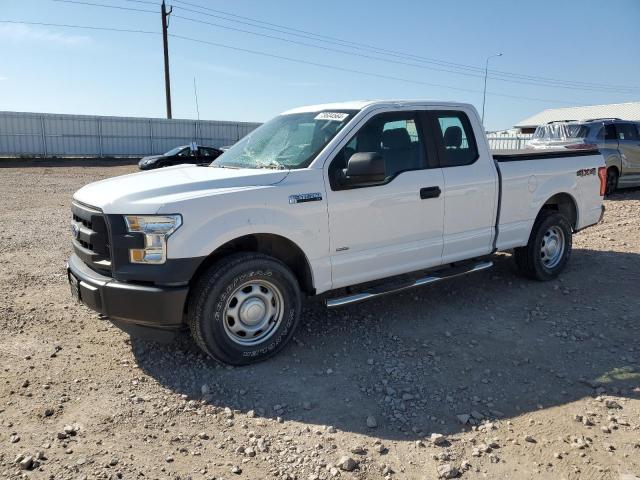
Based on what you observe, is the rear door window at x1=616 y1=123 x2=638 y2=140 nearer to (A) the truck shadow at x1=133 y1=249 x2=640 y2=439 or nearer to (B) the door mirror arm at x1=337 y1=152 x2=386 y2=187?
(A) the truck shadow at x1=133 y1=249 x2=640 y2=439

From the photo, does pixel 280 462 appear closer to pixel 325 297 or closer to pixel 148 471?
pixel 148 471

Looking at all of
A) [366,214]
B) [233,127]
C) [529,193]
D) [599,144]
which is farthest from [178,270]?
[233,127]

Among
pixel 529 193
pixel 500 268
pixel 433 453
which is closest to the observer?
pixel 433 453

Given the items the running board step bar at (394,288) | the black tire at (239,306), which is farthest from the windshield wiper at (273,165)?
the running board step bar at (394,288)

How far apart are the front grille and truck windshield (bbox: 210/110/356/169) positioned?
135 centimetres

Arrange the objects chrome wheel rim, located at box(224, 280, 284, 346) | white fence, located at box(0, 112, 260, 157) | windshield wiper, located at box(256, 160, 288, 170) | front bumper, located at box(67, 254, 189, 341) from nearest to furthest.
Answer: front bumper, located at box(67, 254, 189, 341)
chrome wheel rim, located at box(224, 280, 284, 346)
windshield wiper, located at box(256, 160, 288, 170)
white fence, located at box(0, 112, 260, 157)

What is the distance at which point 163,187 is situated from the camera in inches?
153

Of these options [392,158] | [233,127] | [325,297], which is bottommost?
[325,297]

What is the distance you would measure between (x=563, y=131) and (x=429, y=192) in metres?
10.2

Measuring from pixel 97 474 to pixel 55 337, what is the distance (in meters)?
2.11

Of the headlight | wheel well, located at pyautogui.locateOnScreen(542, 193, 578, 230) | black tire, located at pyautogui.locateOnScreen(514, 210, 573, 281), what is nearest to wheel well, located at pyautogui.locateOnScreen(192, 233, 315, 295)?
the headlight

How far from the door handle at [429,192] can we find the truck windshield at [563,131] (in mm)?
9865

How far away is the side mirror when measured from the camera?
4.14 m

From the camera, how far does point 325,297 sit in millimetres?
4730
